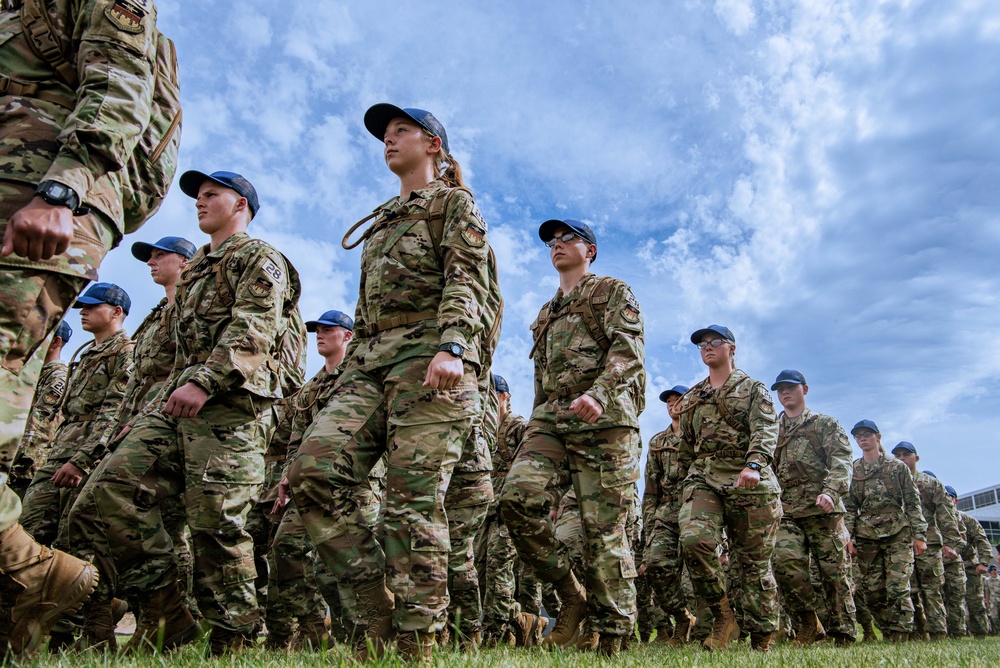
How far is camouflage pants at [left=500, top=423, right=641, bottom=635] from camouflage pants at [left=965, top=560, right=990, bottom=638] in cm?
1557

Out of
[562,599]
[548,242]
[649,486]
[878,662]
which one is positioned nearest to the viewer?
[878,662]

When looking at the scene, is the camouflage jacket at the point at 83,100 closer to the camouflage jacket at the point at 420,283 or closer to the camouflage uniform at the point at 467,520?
the camouflage jacket at the point at 420,283

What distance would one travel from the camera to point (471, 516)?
6668mm

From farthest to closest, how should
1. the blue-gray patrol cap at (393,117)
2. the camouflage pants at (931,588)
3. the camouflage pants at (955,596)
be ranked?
the camouflage pants at (955,596), the camouflage pants at (931,588), the blue-gray patrol cap at (393,117)

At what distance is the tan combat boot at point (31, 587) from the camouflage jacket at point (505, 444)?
7187 mm

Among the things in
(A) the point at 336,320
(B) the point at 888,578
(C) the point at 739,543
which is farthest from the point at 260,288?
(B) the point at 888,578

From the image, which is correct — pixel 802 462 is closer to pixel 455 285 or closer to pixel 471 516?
pixel 471 516

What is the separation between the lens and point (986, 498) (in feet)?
202

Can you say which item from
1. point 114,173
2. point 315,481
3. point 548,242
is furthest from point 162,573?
point 548,242

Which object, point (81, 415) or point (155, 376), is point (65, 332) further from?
point (155, 376)

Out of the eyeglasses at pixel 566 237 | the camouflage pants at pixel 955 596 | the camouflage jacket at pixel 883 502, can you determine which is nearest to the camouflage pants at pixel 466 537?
the eyeglasses at pixel 566 237

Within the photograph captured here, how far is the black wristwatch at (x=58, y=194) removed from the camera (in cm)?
257

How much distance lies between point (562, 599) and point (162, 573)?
287 cm

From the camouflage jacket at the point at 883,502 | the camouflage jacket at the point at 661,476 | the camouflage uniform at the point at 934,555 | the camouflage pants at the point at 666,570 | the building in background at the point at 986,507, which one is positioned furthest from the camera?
the building in background at the point at 986,507
